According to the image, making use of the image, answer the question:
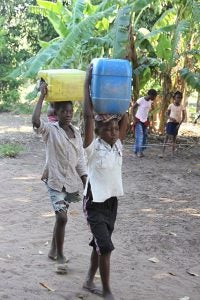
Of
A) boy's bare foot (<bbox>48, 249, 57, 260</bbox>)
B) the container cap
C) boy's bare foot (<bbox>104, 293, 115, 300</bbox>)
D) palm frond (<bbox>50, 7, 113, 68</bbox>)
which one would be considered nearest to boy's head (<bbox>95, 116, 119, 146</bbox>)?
the container cap

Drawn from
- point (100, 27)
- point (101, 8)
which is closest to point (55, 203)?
point (101, 8)

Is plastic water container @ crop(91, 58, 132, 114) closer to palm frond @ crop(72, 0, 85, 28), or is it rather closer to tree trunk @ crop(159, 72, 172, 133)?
palm frond @ crop(72, 0, 85, 28)

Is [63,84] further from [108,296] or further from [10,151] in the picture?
[10,151]

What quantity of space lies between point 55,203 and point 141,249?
1.19 m

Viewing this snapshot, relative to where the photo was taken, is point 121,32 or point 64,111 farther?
point 121,32

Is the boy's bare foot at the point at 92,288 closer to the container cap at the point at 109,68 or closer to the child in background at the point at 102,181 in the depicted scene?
the child in background at the point at 102,181

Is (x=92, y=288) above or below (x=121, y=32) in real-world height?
below

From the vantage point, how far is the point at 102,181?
3.34 m

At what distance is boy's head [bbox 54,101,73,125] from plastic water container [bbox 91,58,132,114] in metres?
0.52

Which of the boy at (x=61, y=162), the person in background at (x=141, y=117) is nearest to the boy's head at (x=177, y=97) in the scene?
the person in background at (x=141, y=117)

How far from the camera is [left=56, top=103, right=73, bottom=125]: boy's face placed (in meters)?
3.90

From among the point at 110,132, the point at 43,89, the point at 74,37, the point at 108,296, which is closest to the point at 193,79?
the point at 74,37

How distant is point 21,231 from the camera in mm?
5023

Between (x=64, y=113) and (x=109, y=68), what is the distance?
69 centimetres
